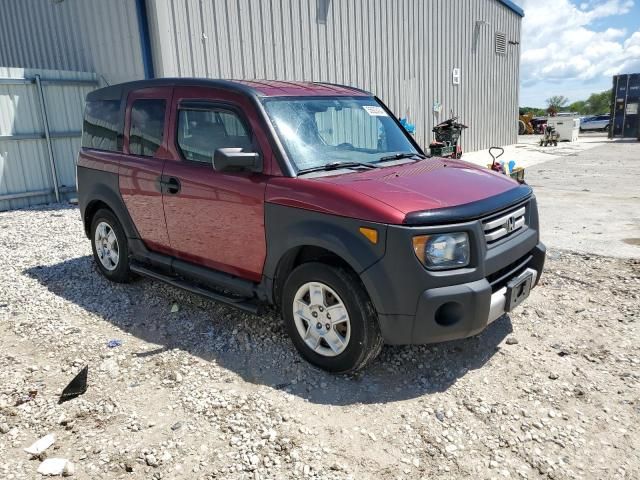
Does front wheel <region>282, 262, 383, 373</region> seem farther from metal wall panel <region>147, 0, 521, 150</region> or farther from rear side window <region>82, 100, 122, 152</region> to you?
metal wall panel <region>147, 0, 521, 150</region>

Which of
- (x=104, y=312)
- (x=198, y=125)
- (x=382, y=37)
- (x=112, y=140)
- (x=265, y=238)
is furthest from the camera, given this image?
(x=382, y=37)

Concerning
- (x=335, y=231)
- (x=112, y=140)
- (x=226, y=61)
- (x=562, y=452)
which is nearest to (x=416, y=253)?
(x=335, y=231)

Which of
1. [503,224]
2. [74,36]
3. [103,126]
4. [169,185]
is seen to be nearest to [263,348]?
[169,185]

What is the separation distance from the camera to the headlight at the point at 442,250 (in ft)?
9.66

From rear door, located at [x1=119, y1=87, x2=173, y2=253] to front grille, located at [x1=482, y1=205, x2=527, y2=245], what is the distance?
2.63 metres

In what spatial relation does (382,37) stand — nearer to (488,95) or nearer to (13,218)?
(488,95)

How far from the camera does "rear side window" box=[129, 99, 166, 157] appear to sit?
4355 millimetres

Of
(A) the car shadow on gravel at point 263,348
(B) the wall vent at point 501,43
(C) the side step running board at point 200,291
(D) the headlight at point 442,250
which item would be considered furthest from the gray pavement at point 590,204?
(B) the wall vent at point 501,43

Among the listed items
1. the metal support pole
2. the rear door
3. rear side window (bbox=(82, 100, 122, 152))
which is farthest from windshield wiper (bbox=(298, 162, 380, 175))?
the metal support pole

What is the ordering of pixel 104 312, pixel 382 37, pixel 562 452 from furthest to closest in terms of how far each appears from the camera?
pixel 382 37
pixel 104 312
pixel 562 452

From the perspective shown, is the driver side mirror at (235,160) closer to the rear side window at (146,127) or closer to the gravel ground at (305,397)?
the rear side window at (146,127)

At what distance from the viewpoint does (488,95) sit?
19.5m

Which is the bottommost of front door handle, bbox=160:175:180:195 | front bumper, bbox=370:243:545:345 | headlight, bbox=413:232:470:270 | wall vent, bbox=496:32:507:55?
front bumper, bbox=370:243:545:345

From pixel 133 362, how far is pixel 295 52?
8.21 meters
